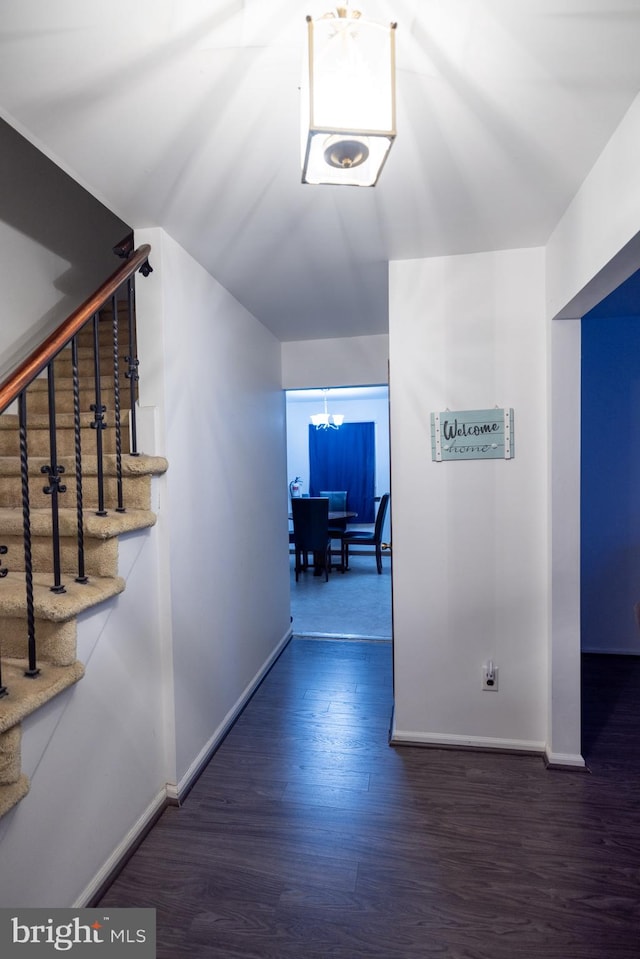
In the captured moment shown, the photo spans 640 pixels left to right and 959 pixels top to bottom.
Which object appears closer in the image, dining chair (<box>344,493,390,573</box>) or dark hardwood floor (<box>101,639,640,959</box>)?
dark hardwood floor (<box>101,639,640,959</box>)

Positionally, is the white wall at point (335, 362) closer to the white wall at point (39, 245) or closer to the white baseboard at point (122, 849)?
the white wall at point (39, 245)

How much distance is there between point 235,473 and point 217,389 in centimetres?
52

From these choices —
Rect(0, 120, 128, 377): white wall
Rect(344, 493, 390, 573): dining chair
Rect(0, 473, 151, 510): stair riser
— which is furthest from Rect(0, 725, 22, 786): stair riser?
Rect(344, 493, 390, 573): dining chair

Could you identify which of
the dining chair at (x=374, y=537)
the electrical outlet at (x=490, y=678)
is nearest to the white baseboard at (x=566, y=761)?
the electrical outlet at (x=490, y=678)

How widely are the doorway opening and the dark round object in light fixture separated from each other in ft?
11.0

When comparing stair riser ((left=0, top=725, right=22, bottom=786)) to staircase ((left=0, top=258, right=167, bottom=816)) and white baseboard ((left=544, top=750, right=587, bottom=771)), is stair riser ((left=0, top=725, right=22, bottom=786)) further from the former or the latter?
white baseboard ((left=544, top=750, right=587, bottom=771))

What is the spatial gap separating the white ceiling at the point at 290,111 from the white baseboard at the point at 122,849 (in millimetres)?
Result: 2308

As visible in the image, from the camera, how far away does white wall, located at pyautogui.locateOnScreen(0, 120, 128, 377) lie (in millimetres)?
2354

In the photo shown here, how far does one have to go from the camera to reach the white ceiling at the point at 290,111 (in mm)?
1081

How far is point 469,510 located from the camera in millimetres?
2377

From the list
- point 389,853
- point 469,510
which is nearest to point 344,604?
point 469,510

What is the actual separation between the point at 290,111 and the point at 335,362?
7.90 ft

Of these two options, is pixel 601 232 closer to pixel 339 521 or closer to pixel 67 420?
pixel 67 420

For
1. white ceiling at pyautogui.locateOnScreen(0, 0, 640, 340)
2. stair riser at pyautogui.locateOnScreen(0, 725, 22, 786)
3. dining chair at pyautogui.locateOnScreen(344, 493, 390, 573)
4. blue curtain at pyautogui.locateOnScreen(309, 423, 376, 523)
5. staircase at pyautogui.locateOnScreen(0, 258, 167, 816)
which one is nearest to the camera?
white ceiling at pyautogui.locateOnScreen(0, 0, 640, 340)
